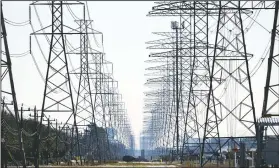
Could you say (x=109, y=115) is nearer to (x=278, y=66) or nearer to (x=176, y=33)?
(x=176, y=33)

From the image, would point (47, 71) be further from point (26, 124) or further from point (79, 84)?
point (26, 124)

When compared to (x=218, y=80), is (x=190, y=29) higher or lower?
higher

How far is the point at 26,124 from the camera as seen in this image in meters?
73.6

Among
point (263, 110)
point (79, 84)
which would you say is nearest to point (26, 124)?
point (79, 84)

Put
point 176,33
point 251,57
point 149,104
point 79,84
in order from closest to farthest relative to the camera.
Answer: point 251,57
point 79,84
point 176,33
point 149,104

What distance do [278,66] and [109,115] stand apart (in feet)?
247

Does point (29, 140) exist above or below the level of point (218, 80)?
below

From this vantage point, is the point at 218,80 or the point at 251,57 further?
the point at 218,80

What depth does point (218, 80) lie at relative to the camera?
4872 centimetres

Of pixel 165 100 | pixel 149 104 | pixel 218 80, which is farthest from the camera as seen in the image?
pixel 149 104

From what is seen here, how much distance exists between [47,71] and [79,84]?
52.2 feet

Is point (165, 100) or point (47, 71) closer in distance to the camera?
point (47, 71)

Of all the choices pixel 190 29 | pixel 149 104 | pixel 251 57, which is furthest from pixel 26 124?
pixel 149 104

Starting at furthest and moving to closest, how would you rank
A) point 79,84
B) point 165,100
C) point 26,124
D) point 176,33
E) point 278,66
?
point 165,100 < point 26,124 < point 176,33 < point 79,84 < point 278,66
